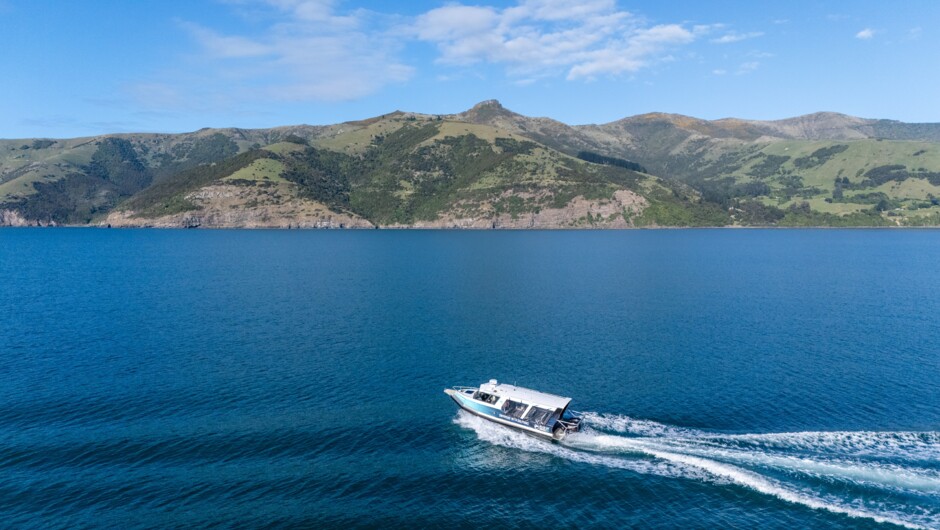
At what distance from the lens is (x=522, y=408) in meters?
62.3

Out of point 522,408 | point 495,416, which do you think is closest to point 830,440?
point 522,408

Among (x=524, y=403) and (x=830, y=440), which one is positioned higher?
(x=524, y=403)

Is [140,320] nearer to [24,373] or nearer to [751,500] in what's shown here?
[24,373]

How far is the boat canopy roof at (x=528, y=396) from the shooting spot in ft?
198

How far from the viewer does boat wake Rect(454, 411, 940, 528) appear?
46.4 m

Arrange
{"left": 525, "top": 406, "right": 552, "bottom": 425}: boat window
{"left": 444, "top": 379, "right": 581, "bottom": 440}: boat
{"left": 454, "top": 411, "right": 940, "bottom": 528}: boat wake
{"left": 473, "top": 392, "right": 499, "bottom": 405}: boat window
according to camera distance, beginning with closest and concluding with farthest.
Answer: {"left": 454, "top": 411, "right": 940, "bottom": 528}: boat wake < {"left": 444, "top": 379, "right": 581, "bottom": 440}: boat < {"left": 525, "top": 406, "right": 552, "bottom": 425}: boat window < {"left": 473, "top": 392, "right": 499, "bottom": 405}: boat window

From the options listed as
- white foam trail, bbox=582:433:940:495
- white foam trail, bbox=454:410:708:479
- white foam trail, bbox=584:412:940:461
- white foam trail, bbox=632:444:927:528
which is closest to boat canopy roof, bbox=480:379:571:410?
white foam trail, bbox=454:410:708:479

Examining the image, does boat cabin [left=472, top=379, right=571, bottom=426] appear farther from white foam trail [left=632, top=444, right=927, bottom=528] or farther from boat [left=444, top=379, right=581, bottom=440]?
white foam trail [left=632, top=444, right=927, bottom=528]

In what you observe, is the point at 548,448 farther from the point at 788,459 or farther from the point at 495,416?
the point at 788,459

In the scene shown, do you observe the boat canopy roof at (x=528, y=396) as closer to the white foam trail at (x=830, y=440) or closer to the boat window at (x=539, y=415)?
the boat window at (x=539, y=415)

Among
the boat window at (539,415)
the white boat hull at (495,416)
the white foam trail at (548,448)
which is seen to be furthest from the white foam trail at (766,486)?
the boat window at (539,415)

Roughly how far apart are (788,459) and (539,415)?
949 inches

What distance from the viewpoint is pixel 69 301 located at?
421 feet

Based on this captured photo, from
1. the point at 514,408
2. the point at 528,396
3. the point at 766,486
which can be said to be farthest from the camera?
the point at 528,396
